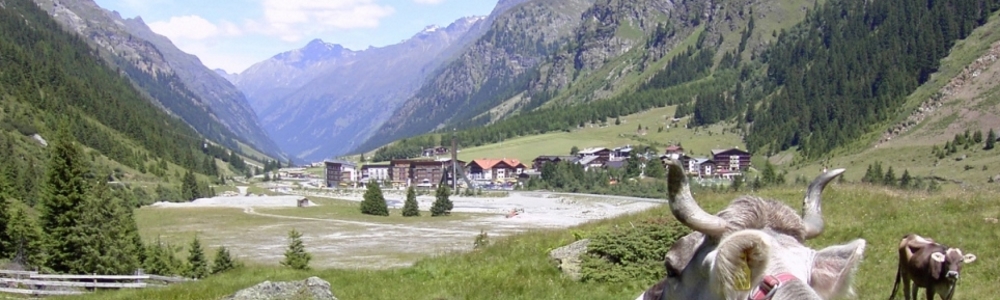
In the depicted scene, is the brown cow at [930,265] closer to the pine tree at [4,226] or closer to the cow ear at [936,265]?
the cow ear at [936,265]

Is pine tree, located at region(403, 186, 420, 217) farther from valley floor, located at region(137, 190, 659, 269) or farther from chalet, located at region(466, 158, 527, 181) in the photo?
chalet, located at region(466, 158, 527, 181)

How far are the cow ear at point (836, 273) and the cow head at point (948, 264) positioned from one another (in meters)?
7.94

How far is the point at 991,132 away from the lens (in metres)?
94.9

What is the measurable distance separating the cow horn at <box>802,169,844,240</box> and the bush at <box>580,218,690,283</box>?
11944mm

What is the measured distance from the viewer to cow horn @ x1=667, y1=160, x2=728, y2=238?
331 centimetres

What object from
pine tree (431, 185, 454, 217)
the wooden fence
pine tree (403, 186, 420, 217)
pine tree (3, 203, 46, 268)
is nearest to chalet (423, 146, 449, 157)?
pine tree (431, 185, 454, 217)

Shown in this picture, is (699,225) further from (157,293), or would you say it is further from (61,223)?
(61,223)

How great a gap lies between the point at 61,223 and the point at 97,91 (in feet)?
533

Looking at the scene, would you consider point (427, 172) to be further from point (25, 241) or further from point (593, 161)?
point (25, 241)

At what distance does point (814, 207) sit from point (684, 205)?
3.03ft

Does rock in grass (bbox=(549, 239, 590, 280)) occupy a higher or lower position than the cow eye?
lower

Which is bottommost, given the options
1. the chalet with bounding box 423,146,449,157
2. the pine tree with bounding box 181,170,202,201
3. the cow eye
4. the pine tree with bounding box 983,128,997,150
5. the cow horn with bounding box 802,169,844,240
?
the cow eye

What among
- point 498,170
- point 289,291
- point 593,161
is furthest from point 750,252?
point 498,170

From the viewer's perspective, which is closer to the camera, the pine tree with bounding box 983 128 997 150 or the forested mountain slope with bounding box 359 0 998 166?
the pine tree with bounding box 983 128 997 150
